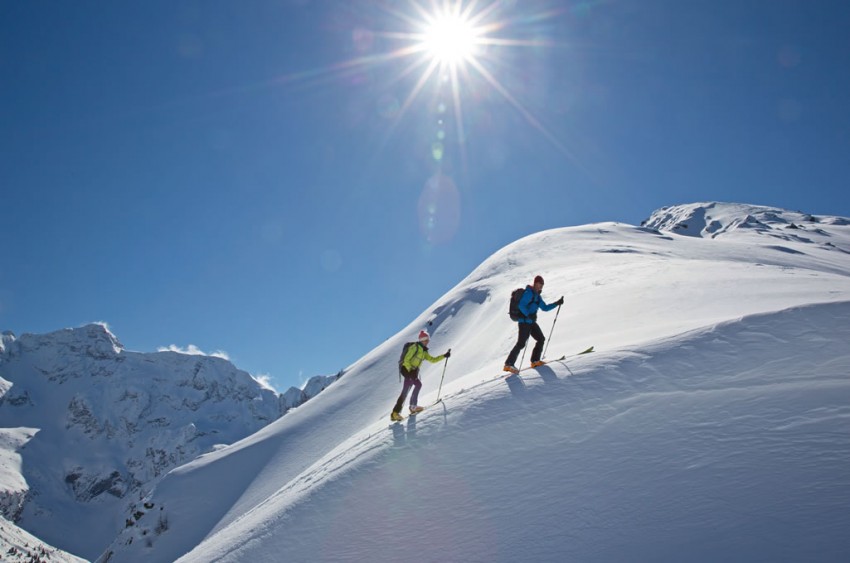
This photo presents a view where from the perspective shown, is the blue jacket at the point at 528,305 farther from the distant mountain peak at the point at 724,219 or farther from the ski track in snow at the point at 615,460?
the distant mountain peak at the point at 724,219

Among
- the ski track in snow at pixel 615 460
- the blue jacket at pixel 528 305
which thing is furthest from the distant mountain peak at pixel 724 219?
the ski track in snow at pixel 615 460

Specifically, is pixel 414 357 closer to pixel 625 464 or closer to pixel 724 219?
pixel 625 464

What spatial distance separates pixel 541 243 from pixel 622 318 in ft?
129

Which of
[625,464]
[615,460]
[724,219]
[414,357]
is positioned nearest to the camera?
[625,464]

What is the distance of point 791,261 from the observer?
42375mm

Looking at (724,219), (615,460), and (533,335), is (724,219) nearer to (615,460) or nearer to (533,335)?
(533,335)

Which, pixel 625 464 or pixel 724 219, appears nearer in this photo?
pixel 625 464

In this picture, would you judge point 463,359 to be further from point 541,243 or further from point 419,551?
point 541,243

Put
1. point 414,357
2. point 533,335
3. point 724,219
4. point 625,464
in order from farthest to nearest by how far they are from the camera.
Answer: point 724,219
point 414,357
point 533,335
point 625,464

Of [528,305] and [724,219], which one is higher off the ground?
[724,219]

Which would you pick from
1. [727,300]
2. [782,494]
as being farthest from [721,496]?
[727,300]

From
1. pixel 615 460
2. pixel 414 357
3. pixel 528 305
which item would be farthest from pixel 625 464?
pixel 414 357

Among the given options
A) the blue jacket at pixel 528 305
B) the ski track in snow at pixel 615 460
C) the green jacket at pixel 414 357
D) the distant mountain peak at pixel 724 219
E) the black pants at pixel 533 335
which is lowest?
the ski track in snow at pixel 615 460

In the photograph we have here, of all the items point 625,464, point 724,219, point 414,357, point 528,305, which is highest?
point 724,219
